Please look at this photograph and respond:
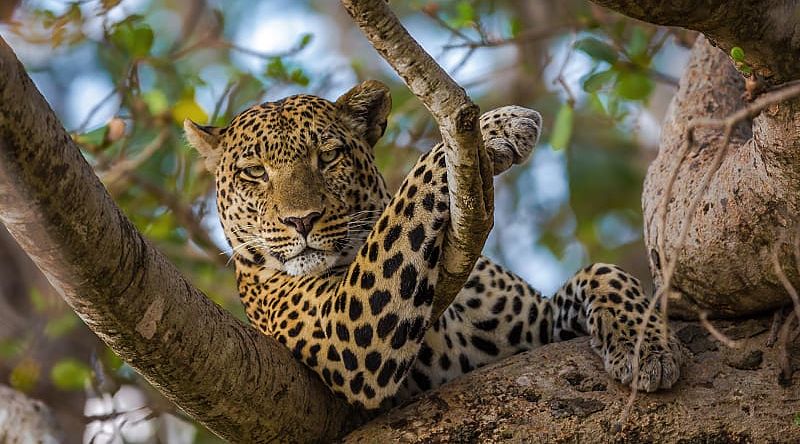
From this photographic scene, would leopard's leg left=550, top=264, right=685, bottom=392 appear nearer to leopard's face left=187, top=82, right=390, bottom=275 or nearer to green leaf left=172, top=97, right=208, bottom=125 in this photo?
leopard's face left=187, top=82, right=390, bottom=275

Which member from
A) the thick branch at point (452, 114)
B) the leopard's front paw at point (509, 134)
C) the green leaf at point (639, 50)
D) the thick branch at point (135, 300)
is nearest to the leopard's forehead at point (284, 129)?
the leopard's front paw at point (509, 134)

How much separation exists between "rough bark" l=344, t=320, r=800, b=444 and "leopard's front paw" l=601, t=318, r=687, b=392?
58 mm

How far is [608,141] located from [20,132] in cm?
1208

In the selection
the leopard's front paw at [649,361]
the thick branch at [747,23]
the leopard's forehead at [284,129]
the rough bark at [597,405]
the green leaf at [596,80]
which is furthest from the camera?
the green leaf at [596,80]

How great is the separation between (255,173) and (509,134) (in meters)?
1.64

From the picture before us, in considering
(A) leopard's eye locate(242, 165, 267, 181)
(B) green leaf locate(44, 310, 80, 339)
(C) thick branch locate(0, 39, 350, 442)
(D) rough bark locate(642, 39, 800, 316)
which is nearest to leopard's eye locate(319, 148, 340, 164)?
(A) leopard's eye locate(242, 165, 267, 181)

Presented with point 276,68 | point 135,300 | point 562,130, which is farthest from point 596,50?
point 135,300

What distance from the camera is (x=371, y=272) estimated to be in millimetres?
5410

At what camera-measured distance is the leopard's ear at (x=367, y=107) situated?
22.2 feet

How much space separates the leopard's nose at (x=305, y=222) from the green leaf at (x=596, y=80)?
7.18ft

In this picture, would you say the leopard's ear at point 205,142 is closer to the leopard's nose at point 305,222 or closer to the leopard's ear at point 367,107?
the leopard's ear at point 367,107

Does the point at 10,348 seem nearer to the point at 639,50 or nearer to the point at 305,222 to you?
the point at 305,222

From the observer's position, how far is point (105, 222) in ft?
13.4

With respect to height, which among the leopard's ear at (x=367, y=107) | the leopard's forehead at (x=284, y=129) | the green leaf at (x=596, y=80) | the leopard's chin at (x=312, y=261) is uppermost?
the green leaf at (x=596, y=80)
